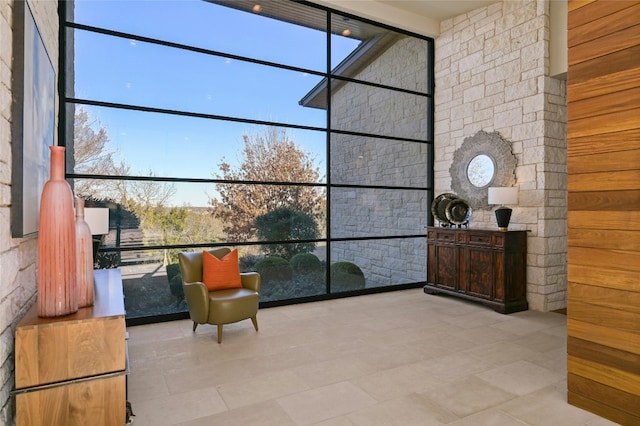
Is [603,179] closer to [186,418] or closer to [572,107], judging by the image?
[572,107]

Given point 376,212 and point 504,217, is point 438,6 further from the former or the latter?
point 504,217

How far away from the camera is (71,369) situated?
172cm

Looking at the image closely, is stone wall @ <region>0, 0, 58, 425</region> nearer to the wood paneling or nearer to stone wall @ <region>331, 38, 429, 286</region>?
the wood paneling

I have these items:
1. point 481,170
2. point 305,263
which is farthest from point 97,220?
point 481,170

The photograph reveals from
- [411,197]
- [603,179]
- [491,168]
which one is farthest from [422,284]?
[603,179]

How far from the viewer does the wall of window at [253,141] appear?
4254mm

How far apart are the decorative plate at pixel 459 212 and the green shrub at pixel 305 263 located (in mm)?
2105

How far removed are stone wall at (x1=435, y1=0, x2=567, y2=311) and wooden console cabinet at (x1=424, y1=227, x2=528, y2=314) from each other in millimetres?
225

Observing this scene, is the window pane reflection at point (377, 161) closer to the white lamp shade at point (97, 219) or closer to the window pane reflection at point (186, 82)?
the window pane reflection at point (186, 82)

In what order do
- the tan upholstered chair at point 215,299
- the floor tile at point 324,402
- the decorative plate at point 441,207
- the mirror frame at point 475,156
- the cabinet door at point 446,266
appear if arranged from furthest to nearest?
the decorative plate at point 441,207, the cabinet door at point 446,266, the mirror frame at point 475,156, the tan upholstered chair at point 215,299, the floor tile at point 324,402

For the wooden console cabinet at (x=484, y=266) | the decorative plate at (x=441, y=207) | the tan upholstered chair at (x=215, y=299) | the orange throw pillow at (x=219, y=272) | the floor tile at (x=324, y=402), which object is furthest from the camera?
the decorative plate at (x=441, y=207)

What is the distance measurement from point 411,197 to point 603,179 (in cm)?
402

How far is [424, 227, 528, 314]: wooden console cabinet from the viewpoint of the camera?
4.85 m

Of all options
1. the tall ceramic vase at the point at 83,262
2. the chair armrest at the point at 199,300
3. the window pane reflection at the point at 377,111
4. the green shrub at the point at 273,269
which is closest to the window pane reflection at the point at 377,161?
the window pane reflection at the point at 377,111
